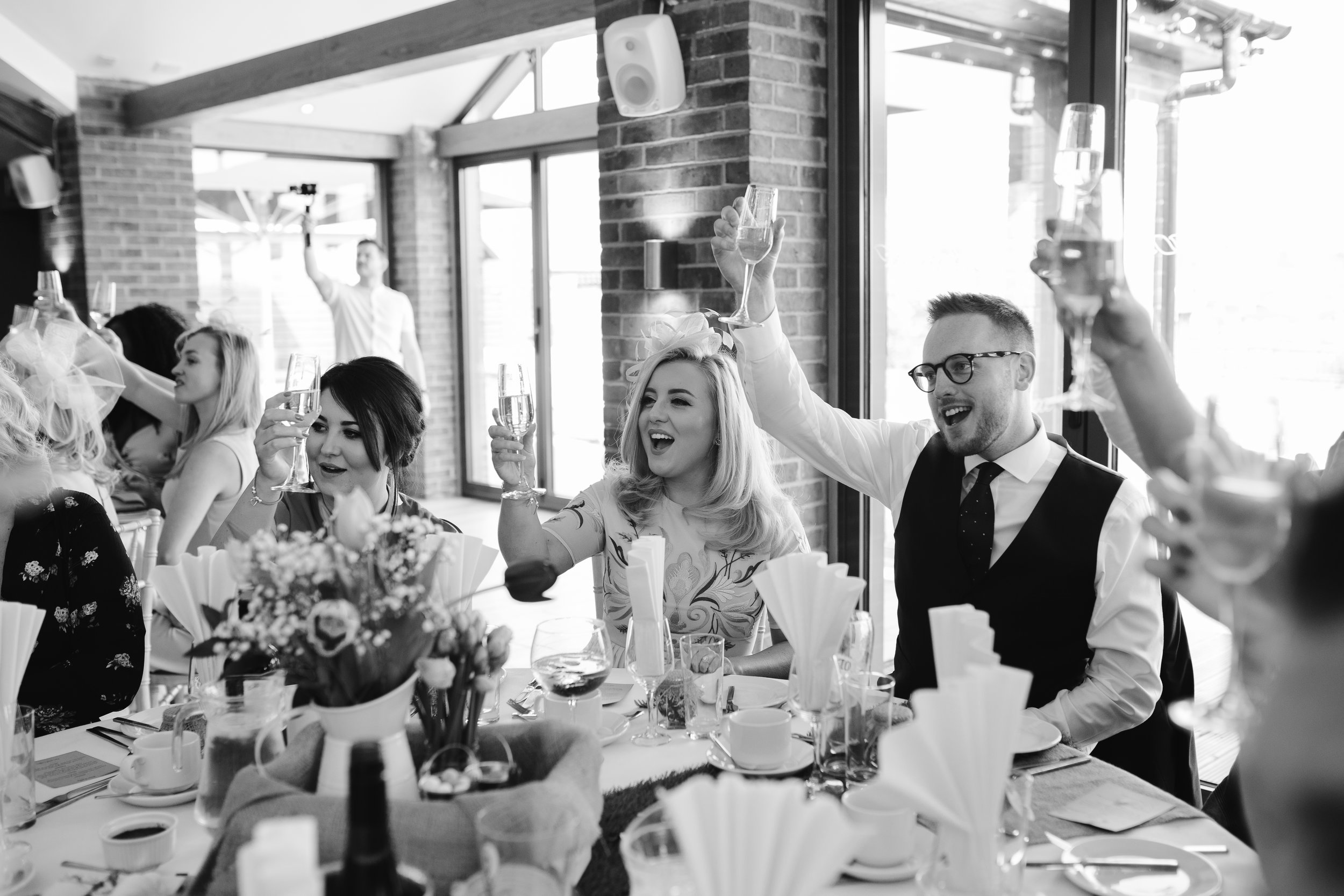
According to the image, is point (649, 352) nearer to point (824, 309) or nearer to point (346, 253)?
point (824, 309)

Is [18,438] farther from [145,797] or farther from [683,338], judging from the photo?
[683,338]

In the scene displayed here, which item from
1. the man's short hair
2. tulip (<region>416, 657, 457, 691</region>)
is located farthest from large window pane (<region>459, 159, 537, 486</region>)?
tulip (<region>416, 657, 457, 691</region>)

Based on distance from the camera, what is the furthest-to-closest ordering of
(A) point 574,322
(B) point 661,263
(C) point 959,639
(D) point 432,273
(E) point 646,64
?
1. (D) point 432,273
2. (A) point 574,322
3. (B) point 661,263
4. (E) point 646,64
5. (C) point 959,639

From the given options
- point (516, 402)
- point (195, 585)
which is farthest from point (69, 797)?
point (516, 402)

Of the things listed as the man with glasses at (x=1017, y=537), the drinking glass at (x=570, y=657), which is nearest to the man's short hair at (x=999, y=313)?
the man with glasses at (x=1017, y=537)

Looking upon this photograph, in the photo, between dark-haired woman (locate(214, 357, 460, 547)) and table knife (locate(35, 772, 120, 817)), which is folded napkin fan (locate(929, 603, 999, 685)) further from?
dark-haired woman (locate(214, 357, 460, 547))

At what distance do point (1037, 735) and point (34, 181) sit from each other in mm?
7801

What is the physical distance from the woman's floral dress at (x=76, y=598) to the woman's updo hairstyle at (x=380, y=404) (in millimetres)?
667

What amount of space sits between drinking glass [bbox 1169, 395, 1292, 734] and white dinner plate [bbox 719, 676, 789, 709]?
102cm

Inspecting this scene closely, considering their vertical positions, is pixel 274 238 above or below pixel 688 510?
above

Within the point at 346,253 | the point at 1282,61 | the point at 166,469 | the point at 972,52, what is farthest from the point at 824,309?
the point at 346,253

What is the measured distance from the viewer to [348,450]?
281 centimetres

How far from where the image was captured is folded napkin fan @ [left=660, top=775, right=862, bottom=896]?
0.96 metres

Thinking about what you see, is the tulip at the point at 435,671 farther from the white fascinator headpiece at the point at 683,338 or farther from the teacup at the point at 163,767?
the white fascinator headpiece at the point at 683,338
